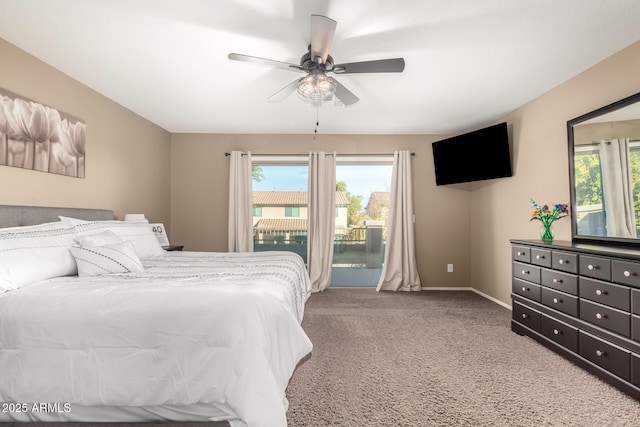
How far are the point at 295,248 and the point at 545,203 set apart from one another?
3435mm

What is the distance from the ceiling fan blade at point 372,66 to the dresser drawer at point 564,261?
199cm

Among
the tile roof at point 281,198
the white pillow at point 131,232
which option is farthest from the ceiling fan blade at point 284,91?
the tile roof at point 281,198

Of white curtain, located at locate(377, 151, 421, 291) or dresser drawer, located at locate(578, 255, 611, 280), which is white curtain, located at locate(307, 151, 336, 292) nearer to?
white curtain, located at locate(377, 151, 421, 291)

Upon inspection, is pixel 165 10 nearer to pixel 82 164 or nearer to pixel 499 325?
pixel 82 164

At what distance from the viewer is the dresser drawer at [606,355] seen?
1984mm

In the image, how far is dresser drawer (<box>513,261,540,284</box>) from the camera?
2.81m

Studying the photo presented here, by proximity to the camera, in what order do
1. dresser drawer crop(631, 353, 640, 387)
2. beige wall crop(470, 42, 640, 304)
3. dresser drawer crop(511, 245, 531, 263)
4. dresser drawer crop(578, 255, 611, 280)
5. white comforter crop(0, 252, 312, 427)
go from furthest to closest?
dresser drawer crop(511, 245, 531, 263)
beige wall crop(470, 42, 640, 304)
dresser drawer crop(578, 255, 611, 280)
dresser drawer crop(631, 353, 640, 387)
white comforter crop(0, 252, 312, 427)

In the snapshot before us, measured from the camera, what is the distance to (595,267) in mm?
2223

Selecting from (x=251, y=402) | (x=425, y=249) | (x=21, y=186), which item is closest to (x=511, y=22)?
(x=251, y=402)

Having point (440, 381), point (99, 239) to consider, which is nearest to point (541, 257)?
point (440, 381)

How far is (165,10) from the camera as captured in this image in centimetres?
195

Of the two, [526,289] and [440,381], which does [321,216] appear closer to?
[526,289]

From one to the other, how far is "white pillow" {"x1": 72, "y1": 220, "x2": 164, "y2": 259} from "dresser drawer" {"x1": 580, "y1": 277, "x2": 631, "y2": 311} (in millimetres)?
3676

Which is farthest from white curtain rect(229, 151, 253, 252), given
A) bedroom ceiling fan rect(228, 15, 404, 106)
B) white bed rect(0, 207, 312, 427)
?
white bed rect(0, 207, 312, 427)
